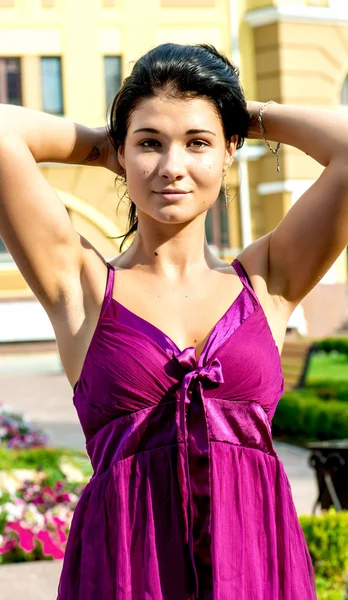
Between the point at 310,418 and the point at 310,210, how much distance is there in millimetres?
8099

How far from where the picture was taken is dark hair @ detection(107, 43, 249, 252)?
6.84 feet

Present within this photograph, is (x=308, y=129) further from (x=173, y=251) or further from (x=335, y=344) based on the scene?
(x=335, y=344)

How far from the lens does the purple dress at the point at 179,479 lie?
197 centimetres

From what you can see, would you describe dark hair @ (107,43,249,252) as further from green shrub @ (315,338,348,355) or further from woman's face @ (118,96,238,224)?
green shrub @ (315,338,348,355)

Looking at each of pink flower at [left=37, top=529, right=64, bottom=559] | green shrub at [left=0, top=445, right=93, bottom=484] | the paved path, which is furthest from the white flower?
green shrub at [left=0, top=445, right=93, bottom=484]

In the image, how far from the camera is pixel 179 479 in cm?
198

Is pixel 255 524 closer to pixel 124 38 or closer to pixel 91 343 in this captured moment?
pixel 91 343

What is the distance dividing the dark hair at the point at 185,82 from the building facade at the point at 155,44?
681 inches

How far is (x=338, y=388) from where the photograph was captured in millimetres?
11484

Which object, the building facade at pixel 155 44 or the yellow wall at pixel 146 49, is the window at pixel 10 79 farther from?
the yellow wall at pixel 146 49

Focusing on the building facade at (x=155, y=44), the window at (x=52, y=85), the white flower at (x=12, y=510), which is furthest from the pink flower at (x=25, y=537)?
the window at (x=52, y=85)

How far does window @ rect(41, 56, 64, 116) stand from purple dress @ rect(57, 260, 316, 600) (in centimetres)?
1875

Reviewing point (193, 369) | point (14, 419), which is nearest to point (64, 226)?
point (193, 369)

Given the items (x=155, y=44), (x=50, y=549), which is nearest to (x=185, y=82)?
(x=50, y=549)
